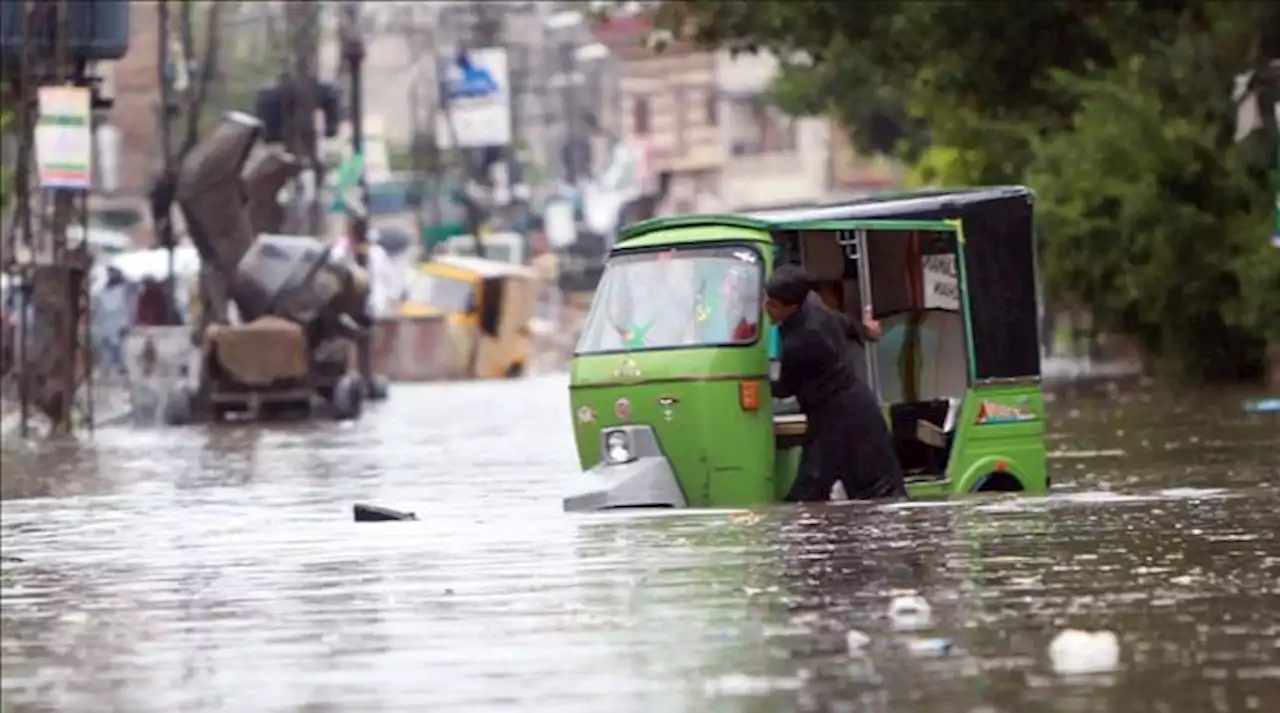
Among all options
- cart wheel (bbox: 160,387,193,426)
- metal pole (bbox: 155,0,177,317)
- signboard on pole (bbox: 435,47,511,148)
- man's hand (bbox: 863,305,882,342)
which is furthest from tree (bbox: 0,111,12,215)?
signboard on pole (bbox: 435,47,511,148)

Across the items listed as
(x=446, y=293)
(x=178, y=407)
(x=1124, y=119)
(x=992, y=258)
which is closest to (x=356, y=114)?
(x=446, y=293)

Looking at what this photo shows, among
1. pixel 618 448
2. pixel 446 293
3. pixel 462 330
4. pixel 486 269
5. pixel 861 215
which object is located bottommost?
pixel 462 330

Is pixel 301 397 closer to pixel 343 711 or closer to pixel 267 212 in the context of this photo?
pixel 267 212

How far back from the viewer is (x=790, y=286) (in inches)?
668

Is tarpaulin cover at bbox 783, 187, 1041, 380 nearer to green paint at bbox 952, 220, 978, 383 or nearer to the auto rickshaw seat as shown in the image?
green paint at bbox 952, 220, 978, 383

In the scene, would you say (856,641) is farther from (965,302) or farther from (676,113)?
(676,113)

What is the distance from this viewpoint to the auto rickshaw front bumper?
57.6ft

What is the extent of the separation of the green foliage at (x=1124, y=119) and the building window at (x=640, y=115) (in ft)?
181

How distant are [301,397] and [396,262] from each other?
38251 millimetres

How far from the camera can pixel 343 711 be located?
30.2 ft

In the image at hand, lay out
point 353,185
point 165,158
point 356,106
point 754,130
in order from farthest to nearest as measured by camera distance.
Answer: point 754,130
point 353,185
point 356,106
point 165,158

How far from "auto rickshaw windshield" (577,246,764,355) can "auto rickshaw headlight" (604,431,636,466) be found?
1.54 ft

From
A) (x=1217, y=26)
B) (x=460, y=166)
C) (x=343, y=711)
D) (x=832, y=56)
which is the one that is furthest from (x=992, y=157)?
(x=460, y=166)

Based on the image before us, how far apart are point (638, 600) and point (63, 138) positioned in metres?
21.6
